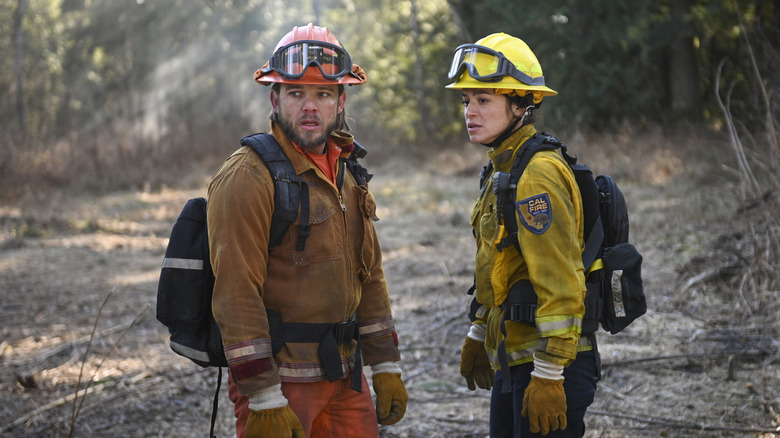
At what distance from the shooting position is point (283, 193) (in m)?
2.56

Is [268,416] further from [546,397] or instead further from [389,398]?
[546,397]

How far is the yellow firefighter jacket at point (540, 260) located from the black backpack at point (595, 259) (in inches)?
1.5

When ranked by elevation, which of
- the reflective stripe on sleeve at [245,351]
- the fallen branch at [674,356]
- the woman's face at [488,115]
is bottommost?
the fallen branch at [674,356]

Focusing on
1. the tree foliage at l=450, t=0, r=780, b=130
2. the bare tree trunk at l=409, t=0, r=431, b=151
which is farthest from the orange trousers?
the bare tree trunk at l=409, t=0, r=431, b=151

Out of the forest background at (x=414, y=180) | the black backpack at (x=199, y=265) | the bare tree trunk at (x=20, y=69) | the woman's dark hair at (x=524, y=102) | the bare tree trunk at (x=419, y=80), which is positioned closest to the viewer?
the black backpack at (x=199, y=265)

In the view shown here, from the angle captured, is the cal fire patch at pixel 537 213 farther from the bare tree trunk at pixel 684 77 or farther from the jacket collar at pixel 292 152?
the bare tree trunk at pixel 684 77

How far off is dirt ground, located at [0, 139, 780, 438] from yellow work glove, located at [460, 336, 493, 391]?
1085mm

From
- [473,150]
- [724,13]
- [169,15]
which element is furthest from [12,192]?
[169,15]

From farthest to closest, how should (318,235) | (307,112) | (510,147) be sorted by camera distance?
(510,147), (307,112), (318,235)

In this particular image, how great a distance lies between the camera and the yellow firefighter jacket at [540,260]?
252 centimetres

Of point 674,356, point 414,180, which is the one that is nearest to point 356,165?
point 674,356

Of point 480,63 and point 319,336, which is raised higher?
point 480,63

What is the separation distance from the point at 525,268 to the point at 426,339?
328 centimetres

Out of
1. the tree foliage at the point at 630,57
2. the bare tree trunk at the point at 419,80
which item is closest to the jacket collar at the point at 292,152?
the tree foliage at the point at 630,57
